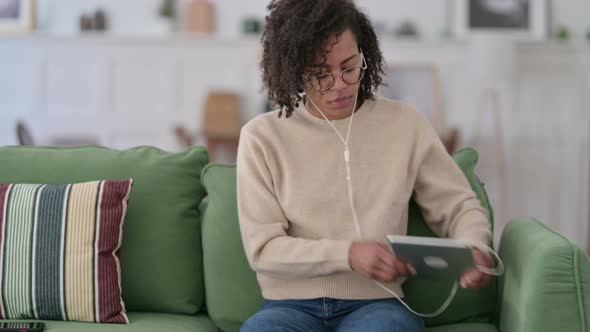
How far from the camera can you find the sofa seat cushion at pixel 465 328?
163cm

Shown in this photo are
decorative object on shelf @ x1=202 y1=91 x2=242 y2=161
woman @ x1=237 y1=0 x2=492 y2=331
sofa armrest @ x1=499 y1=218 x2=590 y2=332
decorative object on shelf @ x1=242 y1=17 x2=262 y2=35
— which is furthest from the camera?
decorative object on shelf @ x1=242 y1=17 x2=262 y2=35

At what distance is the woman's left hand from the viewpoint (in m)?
1.44

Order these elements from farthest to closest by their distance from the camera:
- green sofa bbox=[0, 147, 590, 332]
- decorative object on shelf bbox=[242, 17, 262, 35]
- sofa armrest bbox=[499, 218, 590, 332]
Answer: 1. decorative object on shelf bbox=[242, 17, 262, 35]
2. green sofa bbox=[0, 147, 590, 332]
3. sofa armrest bbox=[499, 218, 590, 332]

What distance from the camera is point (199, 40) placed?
469 cm

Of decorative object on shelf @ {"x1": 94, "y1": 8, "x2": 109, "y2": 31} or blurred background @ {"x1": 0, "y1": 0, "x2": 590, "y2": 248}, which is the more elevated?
decorative object on shelf @ {"x1": 94, "y1": 8, "x2": 109, "y2": 31}

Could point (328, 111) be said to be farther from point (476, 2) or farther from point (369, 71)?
point (476, 2)

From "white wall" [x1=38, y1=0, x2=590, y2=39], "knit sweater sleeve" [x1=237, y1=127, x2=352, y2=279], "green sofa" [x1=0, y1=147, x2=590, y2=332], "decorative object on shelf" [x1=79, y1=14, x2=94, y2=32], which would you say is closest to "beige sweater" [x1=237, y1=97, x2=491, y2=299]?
"knit sweater sleeve" [x1=237, y1=127, x2=352, y2=279]

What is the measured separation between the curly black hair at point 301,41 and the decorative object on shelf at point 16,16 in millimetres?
3388

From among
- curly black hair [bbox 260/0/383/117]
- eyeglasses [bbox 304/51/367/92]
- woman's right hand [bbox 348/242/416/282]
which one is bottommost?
woman's right hand [bbox 348/242/416/282]

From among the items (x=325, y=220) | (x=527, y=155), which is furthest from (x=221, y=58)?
(x=325, y=220)

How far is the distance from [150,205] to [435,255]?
758mm

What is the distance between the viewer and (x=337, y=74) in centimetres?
165

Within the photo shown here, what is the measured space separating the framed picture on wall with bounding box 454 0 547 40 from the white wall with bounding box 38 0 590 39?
0.30ft

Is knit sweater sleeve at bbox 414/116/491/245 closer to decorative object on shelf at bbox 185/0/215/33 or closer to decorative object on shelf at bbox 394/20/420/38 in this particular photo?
decorative object on shelf at bbox 394/20/420/38
